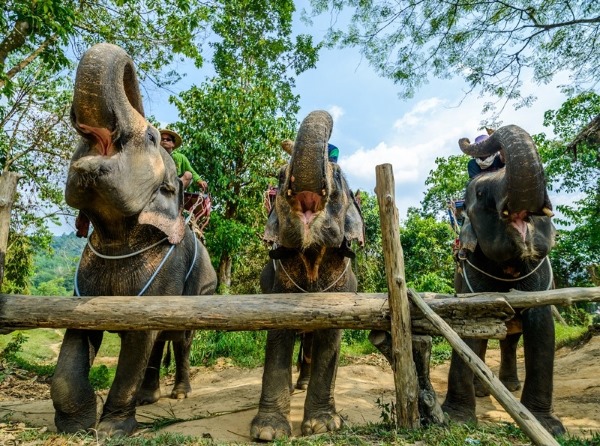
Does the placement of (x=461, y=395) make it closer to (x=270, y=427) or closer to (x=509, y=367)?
(x=270, y=427)

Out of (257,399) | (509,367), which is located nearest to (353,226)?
(257,399)

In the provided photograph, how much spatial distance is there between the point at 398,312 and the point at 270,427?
137 cm

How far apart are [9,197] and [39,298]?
0.98 meters

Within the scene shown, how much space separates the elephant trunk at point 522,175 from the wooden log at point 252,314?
847 millimetres

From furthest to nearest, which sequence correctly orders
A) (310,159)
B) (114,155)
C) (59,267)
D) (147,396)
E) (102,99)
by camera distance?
(59,267) < (147,396) < (114,155) < (310,159) < (102,99)

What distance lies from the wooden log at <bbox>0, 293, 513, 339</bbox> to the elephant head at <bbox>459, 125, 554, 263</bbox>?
78 centimetres

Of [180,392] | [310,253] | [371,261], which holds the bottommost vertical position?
[180,392]

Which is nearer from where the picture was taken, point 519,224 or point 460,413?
point 519,224

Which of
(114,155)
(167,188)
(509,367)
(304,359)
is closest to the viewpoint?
(114,155)

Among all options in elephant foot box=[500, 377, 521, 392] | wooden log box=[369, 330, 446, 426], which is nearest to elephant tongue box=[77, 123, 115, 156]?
wooden log box=[369, 330, 446, 426]

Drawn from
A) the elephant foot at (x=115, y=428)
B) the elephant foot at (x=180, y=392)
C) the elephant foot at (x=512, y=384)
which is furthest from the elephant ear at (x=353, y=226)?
the elephant foot at (x=512, y=384)

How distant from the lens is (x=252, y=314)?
407 centimetres

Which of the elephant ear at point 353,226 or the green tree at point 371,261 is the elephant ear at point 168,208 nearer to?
the elephant ear at point 353,226

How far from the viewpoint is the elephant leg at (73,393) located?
388cm
